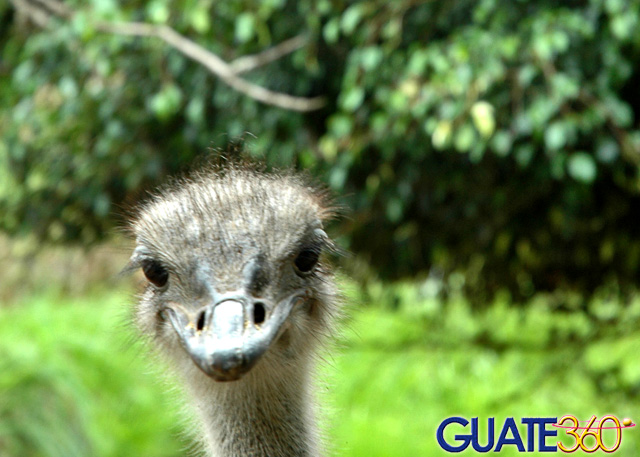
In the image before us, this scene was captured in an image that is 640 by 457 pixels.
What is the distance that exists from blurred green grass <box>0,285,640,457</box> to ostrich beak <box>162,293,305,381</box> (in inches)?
70.2

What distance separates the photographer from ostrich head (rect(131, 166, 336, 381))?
130cm

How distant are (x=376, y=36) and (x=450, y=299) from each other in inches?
66.5

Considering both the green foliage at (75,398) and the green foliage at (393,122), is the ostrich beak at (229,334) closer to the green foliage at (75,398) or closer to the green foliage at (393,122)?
the green foliage at (393,122)

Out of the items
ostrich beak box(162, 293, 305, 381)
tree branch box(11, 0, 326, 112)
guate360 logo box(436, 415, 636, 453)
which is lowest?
ostrich beak box(162, 293, 305, 381)

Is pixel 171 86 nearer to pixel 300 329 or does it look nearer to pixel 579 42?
pixel 579 42

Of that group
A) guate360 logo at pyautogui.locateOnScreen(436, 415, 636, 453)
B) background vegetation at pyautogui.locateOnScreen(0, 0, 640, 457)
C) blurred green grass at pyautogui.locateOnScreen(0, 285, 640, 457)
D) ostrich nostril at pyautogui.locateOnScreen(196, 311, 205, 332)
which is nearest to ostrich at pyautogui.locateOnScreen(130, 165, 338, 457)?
ostrich nostril at pyautogui.locateOnScreen(196, 311, 205, 332)

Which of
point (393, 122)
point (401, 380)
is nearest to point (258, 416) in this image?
point (393, 122)

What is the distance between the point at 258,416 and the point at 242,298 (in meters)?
0.37

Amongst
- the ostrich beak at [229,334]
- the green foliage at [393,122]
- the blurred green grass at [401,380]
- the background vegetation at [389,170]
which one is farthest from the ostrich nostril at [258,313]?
the blurred green grass at [401,380]

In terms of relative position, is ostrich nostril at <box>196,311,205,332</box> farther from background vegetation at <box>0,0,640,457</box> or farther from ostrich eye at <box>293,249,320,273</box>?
background vegetation at <box>0,0,640,457</box>

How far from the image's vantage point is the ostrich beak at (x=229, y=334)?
4.11 ft

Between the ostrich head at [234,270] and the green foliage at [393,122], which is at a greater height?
A: the green foliage at [393,122]

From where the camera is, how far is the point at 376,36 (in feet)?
9.33

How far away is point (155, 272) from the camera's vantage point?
1.53m
